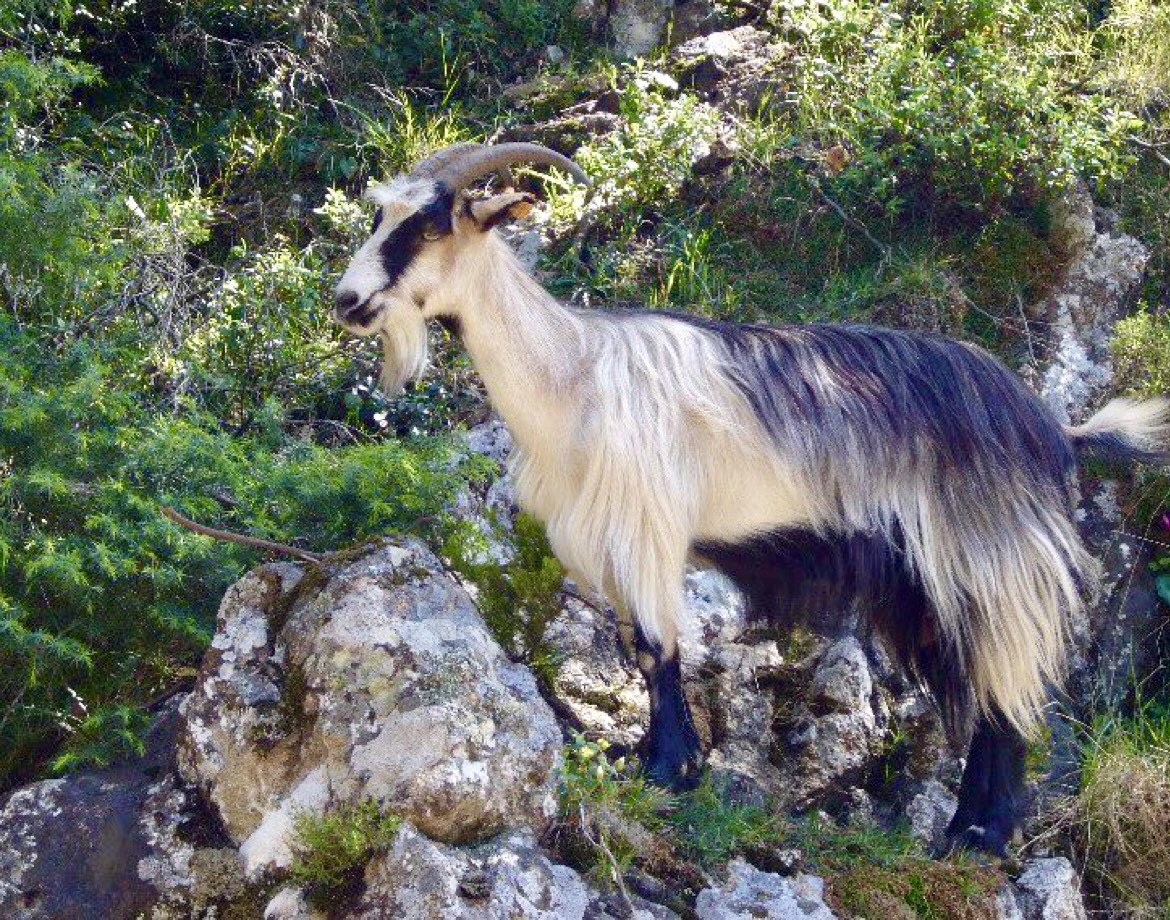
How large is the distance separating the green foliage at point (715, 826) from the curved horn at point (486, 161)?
6.52 ft

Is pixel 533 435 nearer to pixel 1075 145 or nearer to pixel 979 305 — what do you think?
pixel 979 305

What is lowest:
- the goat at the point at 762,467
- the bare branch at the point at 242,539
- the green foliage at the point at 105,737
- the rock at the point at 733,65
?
the green foliage at the point at 105,737

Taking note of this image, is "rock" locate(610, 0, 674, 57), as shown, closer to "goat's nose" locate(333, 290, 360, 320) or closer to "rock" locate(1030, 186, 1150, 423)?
"rock" locate(1030, 186, 1150, 423)

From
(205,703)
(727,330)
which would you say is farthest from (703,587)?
(205,703)

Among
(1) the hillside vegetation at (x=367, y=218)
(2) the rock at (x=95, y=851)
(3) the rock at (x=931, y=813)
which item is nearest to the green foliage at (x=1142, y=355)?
(1) the hillside vegetation at (x=367, y=218)

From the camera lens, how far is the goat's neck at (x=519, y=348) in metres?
4.71

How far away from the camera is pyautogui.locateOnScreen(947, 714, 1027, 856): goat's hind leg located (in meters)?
4.84

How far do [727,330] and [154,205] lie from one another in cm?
302

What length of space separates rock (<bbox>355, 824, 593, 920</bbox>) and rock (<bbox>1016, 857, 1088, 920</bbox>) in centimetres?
155

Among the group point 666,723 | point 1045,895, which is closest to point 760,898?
point 666,723

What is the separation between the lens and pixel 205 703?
4.13 meters

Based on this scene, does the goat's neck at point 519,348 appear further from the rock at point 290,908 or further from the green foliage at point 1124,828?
the green foliage at point 1124,828

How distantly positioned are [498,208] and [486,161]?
0.18 m

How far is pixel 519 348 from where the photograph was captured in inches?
187
